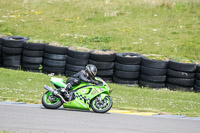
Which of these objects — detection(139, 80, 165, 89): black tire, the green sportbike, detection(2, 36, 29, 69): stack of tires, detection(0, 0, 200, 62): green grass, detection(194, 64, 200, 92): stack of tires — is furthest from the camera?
detection(0, 0, 200, 62): green grass

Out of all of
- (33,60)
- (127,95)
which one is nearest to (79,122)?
(127,95)

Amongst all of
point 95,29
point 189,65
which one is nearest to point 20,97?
point 189,65

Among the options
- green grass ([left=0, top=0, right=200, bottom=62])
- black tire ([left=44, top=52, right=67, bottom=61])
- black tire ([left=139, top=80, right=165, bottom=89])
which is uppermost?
green grass ([left=0, top=0, right=200, bottom=62])

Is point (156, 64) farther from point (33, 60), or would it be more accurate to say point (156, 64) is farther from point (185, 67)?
point (33, 60)

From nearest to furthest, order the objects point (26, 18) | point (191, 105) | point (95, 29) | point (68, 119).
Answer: point (68, 119) < point (191, 105) < point (95, 29) < point (26, 18)

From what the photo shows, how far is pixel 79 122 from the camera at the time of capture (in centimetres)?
867

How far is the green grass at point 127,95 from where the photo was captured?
11.7 m

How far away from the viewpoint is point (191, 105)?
1266cm

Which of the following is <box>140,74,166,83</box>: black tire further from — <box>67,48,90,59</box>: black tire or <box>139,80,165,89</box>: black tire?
<box>67,48,90,59</box>: black tire

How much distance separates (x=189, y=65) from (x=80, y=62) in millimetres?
4079

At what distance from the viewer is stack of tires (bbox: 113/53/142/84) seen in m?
15.1

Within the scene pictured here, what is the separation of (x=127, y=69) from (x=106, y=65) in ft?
2.67

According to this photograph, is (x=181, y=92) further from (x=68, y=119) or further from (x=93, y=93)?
(x=68, y=119)

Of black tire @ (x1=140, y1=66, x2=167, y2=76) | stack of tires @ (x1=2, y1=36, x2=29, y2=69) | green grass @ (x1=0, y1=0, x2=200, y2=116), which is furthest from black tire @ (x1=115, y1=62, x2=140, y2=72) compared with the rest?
stack of tires @ (x1=2, y1=36, x2=29, y2=69)
